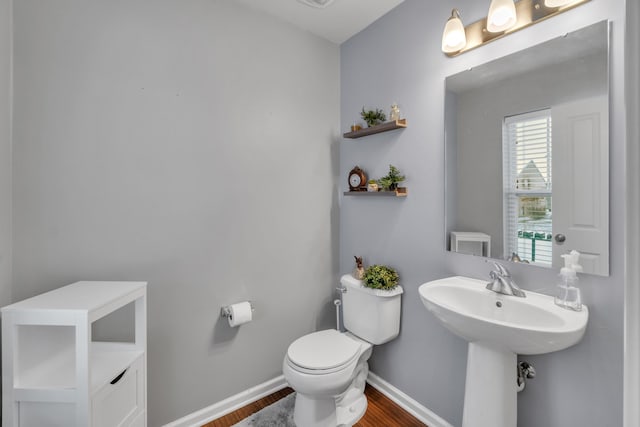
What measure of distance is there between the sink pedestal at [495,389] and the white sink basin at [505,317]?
4.5 inches

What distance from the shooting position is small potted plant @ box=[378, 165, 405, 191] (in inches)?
72.9

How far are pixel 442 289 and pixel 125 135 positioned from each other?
5.82 ft

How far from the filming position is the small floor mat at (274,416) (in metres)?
1.70

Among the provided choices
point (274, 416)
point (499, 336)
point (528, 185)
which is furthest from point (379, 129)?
point (274, 416)

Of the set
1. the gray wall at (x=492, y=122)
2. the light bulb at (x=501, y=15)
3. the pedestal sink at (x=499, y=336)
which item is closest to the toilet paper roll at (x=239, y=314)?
the pedestal sink at (x=499, y=336)

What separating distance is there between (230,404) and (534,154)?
2.14 metres

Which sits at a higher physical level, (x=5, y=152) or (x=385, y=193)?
(x=5, y=152)

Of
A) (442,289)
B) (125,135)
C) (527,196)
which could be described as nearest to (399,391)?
(442,289)

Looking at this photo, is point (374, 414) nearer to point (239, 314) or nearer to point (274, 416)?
point (274, 416)

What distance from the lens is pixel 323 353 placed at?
1624 mm

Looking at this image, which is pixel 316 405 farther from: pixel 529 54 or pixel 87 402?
pixel 529 54

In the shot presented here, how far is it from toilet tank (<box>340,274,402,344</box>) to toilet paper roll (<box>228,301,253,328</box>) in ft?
2.21

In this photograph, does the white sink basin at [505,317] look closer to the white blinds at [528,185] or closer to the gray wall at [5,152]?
the white blinds at [528,185]

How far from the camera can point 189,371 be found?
1.67 meters
